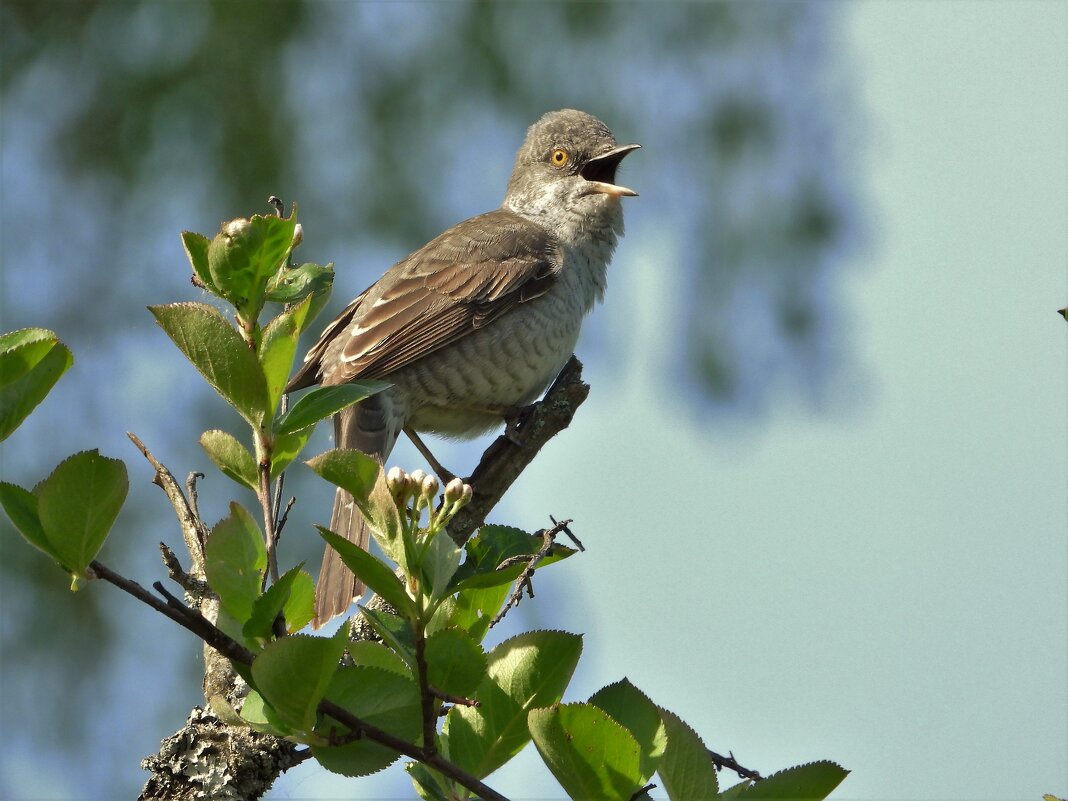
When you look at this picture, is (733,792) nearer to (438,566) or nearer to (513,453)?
(438,566)

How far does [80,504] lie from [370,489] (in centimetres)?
34

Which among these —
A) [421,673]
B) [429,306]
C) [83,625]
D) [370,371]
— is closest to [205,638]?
[421,673]

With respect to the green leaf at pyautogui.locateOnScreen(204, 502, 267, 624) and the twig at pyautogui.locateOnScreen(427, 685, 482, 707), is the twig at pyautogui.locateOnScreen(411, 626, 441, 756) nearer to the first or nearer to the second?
the twig at pyautogui.locateOnScreen(427, 685, 482, 707)

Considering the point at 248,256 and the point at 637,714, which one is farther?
the point at 248,256

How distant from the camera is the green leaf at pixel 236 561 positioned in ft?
4.84

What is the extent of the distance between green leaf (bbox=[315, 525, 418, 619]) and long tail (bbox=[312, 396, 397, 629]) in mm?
1064

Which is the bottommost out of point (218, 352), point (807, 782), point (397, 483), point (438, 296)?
point (807, 782)

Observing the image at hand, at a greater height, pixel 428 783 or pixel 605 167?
pixel 605 167

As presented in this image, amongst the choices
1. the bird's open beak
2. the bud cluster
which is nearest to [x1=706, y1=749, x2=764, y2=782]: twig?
the bud cluster

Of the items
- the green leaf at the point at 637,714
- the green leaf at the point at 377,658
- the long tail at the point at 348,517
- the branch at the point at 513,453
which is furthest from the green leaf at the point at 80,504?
the branch at the point at 513,453

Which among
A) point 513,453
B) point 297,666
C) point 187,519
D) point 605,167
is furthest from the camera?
point 605,167

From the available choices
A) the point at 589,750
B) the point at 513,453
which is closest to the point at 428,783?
the point at 589,750

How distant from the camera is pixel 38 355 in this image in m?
1.51

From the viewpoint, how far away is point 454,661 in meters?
1.42
